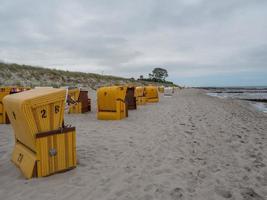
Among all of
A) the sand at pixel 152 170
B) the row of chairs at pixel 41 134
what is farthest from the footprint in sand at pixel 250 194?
the row of chairs at pixel 41 134

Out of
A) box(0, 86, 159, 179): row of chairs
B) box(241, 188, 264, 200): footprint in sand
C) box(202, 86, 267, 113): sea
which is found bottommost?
box(202, 86, 267, 113): sea

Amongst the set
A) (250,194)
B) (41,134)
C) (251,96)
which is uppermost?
(41,134)

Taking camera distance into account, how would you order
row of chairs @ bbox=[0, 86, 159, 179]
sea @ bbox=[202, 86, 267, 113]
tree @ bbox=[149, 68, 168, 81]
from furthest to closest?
tree @ bbox=[149, 68, 168, 81] → sea @ bbox=[202, 86, 267, 113] → row of chairs @ bbox=[0, 86, 159, 179]

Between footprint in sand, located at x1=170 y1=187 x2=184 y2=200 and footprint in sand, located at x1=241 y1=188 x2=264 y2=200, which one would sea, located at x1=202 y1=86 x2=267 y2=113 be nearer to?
footprint in sand, located at x1=241 y1=188 x2=264 y2=200

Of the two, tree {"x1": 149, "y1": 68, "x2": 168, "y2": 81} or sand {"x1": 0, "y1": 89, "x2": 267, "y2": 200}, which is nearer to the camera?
sand {"x1": 0, "y1": 89, "x2": 267, "y2": 200}

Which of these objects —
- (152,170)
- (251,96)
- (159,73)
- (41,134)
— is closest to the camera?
(41,134)

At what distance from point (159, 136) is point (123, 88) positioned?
3786 mm

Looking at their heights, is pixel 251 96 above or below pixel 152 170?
below

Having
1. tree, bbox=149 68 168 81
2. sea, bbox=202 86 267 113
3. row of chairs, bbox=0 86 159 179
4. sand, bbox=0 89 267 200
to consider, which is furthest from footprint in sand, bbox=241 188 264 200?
tree, bbox=149 68 168 81

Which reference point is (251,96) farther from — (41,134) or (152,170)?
(41,134)

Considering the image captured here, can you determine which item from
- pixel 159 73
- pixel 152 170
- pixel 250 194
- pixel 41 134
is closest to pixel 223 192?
pixel 250 194

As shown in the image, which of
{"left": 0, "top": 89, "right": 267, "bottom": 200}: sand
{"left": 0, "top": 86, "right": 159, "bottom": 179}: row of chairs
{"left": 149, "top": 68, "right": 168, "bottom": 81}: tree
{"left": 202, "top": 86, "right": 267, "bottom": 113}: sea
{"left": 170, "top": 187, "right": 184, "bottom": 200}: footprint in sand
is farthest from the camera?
{"left": 149, "top": 68, "right": 168, "bottom": 81}: tree

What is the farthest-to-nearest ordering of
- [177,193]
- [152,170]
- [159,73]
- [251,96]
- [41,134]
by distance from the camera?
[159,73], [251,96], [152,170], [41,134], [177,193]

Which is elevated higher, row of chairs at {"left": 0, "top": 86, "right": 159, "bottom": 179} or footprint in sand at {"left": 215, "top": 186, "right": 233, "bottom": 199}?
row of chairs at {"left": 0, "top": 86, "right": 159, "bottom": 179}
